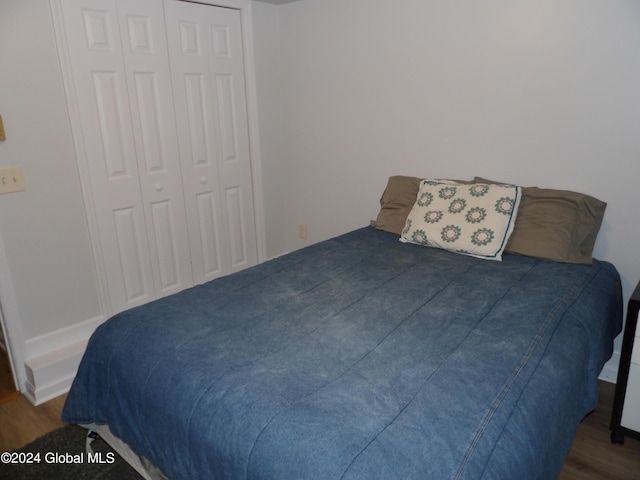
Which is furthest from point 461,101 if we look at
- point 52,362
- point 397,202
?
point 52,362

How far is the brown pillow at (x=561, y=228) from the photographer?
205 centimetres

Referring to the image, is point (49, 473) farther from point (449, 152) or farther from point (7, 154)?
point (449, 152)

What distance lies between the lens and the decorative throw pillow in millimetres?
2092

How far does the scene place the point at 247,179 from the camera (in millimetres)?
3250

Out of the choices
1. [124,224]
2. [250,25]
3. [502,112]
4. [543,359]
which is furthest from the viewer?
[250,25]

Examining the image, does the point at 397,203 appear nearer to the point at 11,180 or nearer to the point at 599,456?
the point at 599,456

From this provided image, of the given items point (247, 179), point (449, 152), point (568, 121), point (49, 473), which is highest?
point (568, 121)

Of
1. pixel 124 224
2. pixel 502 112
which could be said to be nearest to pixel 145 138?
pixel 124 224

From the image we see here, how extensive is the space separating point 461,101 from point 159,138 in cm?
178

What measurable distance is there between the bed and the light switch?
3.23ft

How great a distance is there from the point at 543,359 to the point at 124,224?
7.34 feet

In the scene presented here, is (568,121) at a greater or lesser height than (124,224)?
greater

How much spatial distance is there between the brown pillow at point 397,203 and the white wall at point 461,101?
0.62ft

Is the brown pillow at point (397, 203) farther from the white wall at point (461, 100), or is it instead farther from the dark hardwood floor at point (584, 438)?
the dark hardwood floor at point (584, 438)
